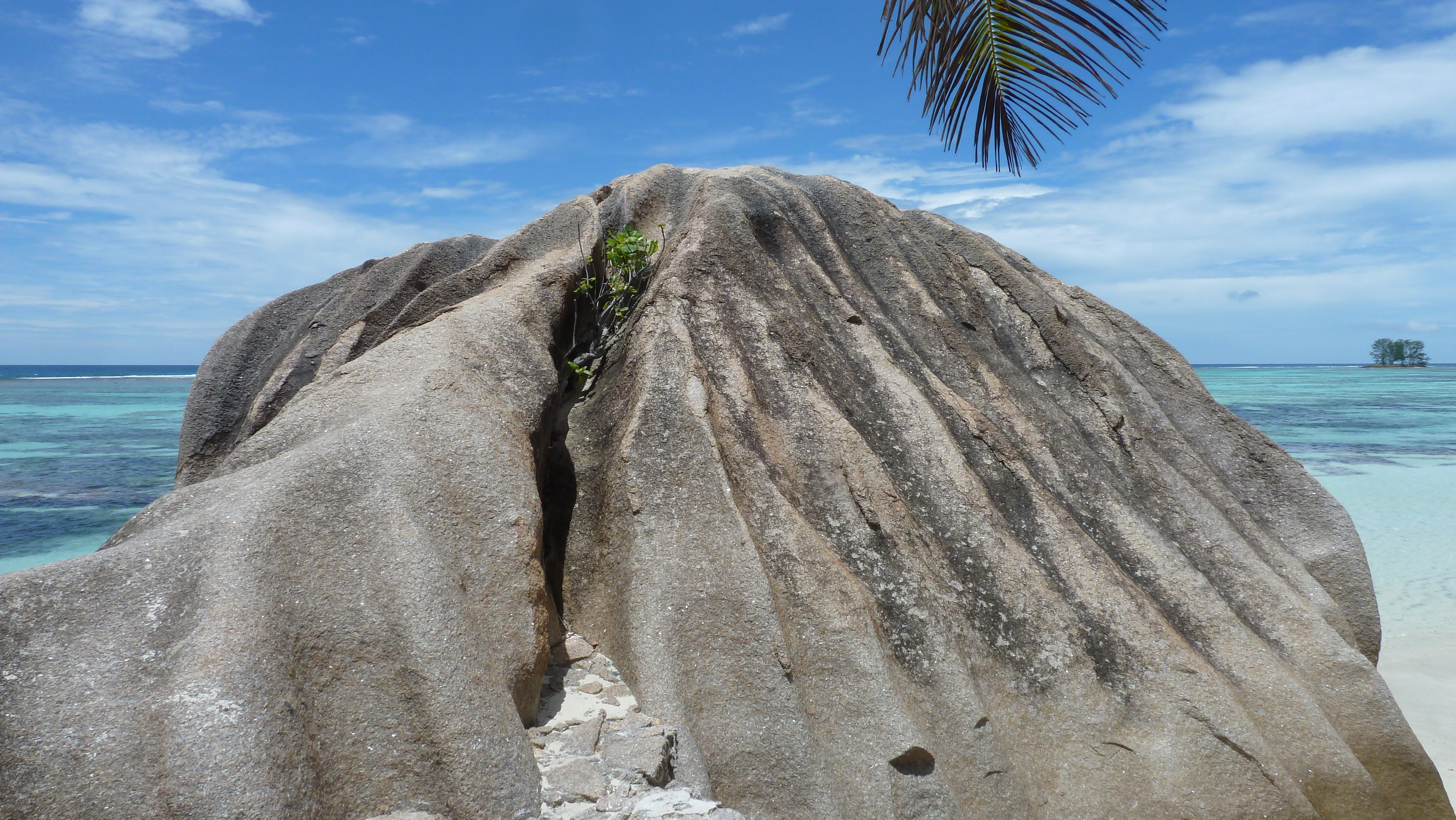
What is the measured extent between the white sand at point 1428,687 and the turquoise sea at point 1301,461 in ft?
2.26

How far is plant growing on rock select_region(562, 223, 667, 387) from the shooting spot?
6.35 metres

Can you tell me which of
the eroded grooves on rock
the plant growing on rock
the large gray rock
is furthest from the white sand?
the large gray rock

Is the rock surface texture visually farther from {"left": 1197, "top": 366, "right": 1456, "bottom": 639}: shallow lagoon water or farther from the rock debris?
{"left": 1197, "top": 366, "right": 1456, "bottom": 639}: shallow lagoon water

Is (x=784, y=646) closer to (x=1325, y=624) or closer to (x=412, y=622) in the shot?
(x=412, y=622)

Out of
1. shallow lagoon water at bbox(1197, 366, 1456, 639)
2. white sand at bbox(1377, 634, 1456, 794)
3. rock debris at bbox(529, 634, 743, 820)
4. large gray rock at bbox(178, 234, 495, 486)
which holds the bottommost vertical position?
white sand at bbox(1377, 634, 1456, 794)

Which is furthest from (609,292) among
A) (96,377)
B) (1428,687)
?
(96,377)

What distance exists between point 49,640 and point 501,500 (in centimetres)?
175

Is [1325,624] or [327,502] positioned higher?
[327,502]

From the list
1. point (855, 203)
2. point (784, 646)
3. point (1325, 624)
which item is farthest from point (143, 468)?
point (1325, 624)

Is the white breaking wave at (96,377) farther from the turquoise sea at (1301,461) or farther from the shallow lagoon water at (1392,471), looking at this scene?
the shallow lagoon water at (1392,471)

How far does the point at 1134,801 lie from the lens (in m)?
4.62

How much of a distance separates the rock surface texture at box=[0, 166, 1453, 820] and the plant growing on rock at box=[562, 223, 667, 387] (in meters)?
0.18

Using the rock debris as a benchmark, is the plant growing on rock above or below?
above

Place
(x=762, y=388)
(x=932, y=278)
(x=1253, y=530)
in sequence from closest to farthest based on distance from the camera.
A: (x=762, y=388) < (x=1253, y=530) < (x=932, y=278)
